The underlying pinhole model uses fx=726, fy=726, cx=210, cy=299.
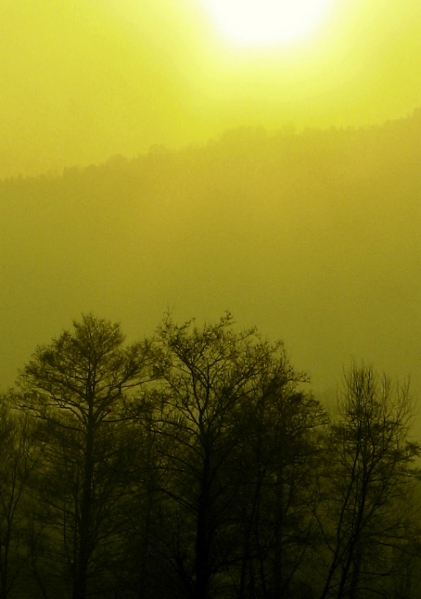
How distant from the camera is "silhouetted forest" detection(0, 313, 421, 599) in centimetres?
1770

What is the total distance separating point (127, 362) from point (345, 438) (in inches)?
268

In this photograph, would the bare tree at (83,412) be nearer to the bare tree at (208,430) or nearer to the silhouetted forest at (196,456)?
the silhouetted forest at (196,456)

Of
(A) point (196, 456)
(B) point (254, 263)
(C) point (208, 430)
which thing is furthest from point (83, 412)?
(B) point (254, 263)

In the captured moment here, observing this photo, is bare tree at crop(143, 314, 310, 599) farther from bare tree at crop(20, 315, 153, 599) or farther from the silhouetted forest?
bare tree at crop(20, 315, 153, 599)

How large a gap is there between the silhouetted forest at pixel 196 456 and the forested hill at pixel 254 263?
100805 millimetres

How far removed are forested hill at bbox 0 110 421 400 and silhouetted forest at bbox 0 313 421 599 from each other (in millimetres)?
100805

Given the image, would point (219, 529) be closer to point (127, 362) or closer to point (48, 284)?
point (127, 362)

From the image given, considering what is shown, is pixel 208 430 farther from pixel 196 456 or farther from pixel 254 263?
pixel 254 263

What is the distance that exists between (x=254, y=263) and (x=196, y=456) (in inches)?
6218

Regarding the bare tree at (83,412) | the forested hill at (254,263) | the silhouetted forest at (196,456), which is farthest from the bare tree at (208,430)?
the forested hill at (254,263)

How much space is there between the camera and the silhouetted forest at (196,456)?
1770 cm

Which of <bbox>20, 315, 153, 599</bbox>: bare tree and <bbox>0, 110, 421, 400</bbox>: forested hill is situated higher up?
<bbox>0, 110, 421, 400</bbox>: forested hill

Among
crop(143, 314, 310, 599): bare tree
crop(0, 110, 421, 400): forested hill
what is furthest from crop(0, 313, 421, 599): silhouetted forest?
crop(0, 110, 421, 400): forested hill

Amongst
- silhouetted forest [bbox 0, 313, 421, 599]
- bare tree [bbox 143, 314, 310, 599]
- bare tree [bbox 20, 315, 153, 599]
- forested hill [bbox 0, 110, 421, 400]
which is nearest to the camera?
bare tree [bbox 143, 314, 310, 599]
